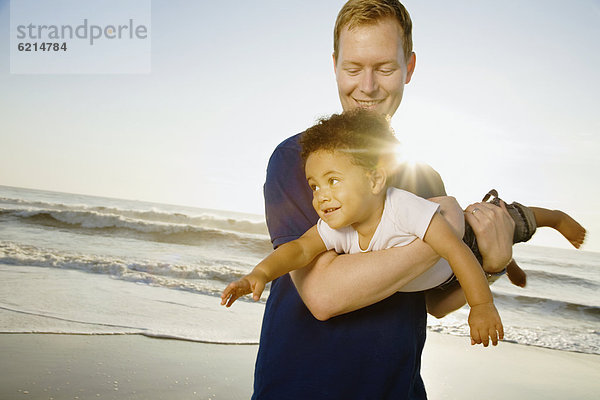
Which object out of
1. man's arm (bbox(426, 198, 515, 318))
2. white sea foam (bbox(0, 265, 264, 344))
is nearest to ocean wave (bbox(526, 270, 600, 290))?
white sea foam (bbox(0, 265, 264, 344))

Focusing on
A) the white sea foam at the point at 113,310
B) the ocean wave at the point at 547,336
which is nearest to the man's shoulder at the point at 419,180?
the white sea foam at the point at 113,310

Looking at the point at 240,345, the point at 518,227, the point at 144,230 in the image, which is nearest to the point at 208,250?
the point at 144,230

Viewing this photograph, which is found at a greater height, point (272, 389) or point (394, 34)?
point (394, 34)

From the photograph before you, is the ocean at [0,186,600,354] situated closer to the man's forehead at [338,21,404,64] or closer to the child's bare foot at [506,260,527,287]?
the child's bare foot at [506,260,527,287]

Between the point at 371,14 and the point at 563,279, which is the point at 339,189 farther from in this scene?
the point at 563,279

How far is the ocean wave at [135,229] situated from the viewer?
15.6m

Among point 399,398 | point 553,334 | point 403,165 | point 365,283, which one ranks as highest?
point 403,165

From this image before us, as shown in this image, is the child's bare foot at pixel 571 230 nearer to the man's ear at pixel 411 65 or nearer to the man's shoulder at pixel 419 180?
the man's shoulder at pixel 419 180

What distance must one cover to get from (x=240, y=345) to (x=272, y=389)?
3.87 m

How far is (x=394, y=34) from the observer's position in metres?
1.94

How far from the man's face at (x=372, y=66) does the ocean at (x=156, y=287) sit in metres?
4.04

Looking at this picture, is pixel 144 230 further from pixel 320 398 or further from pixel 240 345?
pixel 320 398

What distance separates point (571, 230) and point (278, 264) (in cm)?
158

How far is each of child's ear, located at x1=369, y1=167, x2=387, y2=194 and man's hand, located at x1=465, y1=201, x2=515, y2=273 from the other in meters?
0.37
